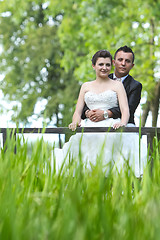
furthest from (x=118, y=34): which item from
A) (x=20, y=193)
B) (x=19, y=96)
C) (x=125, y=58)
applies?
(x=20, y=193)

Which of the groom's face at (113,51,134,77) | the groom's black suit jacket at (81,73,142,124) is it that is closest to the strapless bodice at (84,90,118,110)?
the groom's black suit jacket at (81,73,142,124)

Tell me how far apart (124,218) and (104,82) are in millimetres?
3522

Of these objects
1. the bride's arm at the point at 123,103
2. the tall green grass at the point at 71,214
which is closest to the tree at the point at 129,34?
the bride's arm at the point at 123,103

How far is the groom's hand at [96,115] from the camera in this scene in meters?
4.63

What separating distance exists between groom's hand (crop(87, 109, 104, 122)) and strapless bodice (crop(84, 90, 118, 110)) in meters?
0.10

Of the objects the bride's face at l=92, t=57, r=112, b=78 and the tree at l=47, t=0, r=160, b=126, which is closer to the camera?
the bride's face at l=92, t=57, r=112, b=78

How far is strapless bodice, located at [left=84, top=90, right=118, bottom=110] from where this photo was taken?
4.69 meters

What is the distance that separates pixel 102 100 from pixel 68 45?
35.9 feet

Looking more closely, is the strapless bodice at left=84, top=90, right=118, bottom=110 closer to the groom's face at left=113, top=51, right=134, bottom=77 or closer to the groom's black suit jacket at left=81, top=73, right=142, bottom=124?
the groom's black suit jacket at left=81, top=73, right=142, bottom=124

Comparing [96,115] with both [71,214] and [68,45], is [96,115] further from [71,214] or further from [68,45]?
[68,45]

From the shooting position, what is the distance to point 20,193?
1.87 metres

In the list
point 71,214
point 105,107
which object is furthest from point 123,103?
point 71,214

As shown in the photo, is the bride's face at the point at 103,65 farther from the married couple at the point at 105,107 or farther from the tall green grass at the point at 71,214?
the tall green grass at the point at 71,214

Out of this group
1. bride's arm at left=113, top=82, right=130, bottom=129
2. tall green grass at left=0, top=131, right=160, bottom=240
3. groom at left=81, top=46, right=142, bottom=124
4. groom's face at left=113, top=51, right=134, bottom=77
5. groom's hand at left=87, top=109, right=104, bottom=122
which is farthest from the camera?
groom's face at left=113, top=51, right=134, bottom=77
